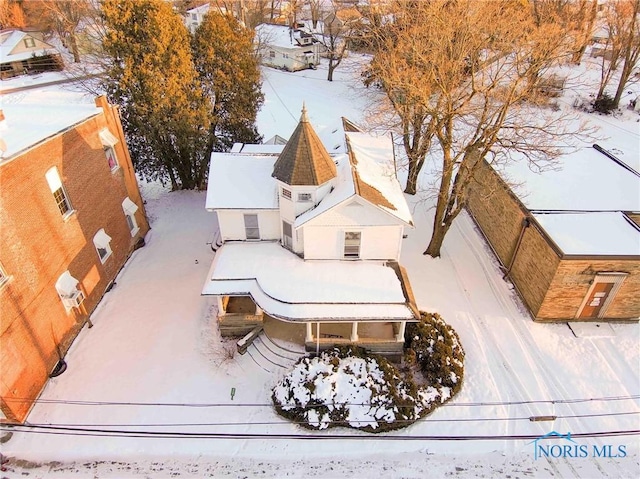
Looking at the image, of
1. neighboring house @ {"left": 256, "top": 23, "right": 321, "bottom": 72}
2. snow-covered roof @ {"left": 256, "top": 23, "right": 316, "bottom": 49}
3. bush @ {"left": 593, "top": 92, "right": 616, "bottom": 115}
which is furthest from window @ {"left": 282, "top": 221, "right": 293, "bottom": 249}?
snow-covered roof @ {"left": 256, "top": 23, "right": 316, "bottom": 49}

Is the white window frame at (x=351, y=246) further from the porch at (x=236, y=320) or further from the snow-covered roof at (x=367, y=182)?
the porch at (x=236, y=320)

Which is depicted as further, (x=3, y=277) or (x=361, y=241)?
(x=361, y=241)

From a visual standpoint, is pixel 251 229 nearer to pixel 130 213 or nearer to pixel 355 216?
pixel 355 216

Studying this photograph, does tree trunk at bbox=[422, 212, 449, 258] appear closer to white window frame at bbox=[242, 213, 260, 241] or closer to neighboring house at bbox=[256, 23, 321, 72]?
white window frame at bbox=[242, 213, 260, 241]

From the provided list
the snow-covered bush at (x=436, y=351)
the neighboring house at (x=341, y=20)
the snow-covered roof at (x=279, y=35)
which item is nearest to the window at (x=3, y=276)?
the snow-covered bush at (x=436, y=351)

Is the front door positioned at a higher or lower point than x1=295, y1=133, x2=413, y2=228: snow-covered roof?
lower

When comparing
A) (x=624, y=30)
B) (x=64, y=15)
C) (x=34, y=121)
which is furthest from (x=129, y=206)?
(x=624, y=30)
